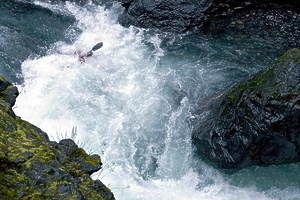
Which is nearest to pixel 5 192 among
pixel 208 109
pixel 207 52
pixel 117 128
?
pixel 117 128

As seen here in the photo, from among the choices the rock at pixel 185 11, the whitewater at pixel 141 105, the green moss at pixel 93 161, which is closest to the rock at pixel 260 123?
the whitewater at pixel 141 105

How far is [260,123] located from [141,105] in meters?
2.69

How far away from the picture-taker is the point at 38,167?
10.1 ft

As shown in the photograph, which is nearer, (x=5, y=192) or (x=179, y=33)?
(x=5, y=192)

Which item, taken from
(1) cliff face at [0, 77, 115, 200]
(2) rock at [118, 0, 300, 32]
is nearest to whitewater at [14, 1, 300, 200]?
(2) rock at [118, 0, 300, 32]

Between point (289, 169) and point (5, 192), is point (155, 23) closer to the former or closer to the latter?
point (289, 169)

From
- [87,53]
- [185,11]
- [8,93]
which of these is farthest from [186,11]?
[8,93]

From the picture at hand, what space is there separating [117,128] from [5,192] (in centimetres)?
451

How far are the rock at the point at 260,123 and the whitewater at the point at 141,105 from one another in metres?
0.44

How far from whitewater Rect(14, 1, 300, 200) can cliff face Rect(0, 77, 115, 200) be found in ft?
5.61

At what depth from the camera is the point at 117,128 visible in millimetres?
7238

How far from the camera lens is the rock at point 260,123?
237 inches

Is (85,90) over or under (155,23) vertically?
under

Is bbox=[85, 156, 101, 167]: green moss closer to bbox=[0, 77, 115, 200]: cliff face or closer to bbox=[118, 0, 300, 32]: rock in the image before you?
bbox=[0, 77, 115, 200]: cliff face
